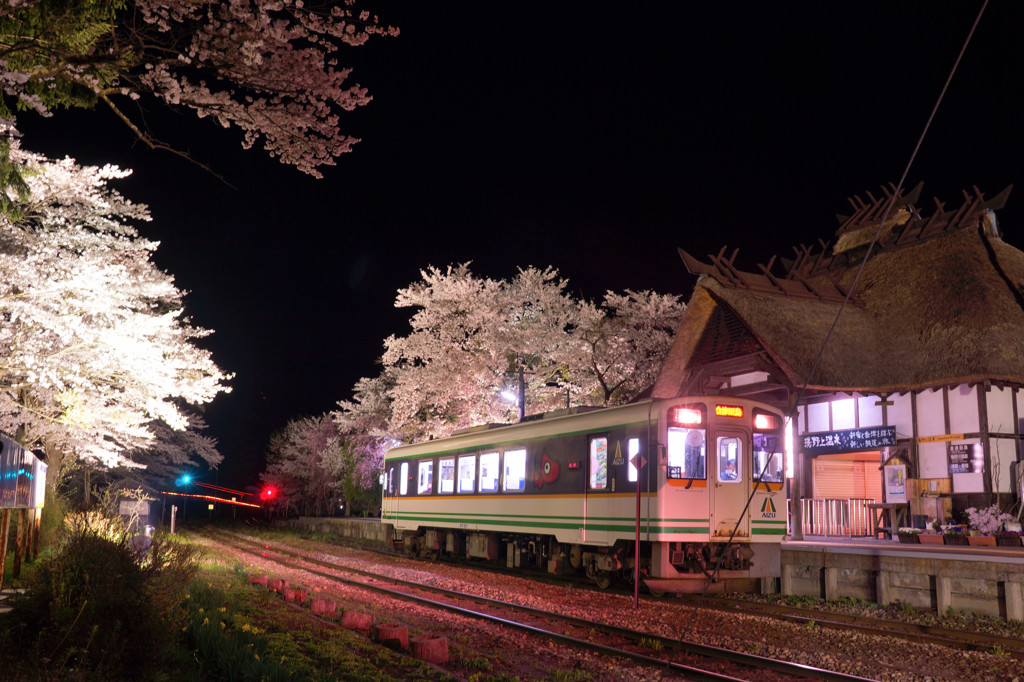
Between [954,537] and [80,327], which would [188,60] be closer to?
[80,327]

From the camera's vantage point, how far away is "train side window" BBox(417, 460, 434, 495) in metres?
20.5

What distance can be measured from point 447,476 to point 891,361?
11.0 metres

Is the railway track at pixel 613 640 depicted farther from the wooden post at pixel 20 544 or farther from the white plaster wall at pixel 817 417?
the white plaster wall at pixel 817 417

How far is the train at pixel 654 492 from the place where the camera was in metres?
12.9

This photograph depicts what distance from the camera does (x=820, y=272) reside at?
25.2 meters

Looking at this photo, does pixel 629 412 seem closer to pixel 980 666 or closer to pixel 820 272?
pixel 980 666

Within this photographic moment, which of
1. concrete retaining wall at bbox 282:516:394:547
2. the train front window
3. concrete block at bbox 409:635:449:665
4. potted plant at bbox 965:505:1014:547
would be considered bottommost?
concrete retaining wall at bbox 282:516:394:547

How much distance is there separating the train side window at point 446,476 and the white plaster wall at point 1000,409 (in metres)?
Answer: 12.1

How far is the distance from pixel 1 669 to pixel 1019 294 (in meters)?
21.5

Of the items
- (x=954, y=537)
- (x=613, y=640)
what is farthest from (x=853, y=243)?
(x=613, y=640)

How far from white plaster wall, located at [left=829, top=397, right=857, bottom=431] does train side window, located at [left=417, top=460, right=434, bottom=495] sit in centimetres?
1063

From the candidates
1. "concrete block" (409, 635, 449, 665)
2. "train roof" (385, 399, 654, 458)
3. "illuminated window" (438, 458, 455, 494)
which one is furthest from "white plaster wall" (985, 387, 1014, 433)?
"concrete block" (409, 635, 449, 665)

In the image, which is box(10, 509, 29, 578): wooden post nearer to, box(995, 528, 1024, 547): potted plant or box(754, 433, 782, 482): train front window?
box(754, 433, 782, 482): train front window

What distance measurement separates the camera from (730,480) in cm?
1353
